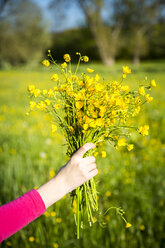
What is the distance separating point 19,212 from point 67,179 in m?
0.24

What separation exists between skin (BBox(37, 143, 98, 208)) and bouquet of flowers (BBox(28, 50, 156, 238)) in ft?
0.31

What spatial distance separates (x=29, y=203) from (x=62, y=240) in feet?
3.23

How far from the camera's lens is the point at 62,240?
67.7 inches

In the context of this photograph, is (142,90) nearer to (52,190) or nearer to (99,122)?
(99,122)

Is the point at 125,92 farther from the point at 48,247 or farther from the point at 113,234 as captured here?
the point at 48,247

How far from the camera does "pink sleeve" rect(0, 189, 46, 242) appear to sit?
0.87 metres

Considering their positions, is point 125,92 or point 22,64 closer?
point 125,92

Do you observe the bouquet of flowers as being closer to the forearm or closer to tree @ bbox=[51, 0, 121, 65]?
the forearm

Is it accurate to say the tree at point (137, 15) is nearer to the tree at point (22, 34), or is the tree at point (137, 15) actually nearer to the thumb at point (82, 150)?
the tree at point (22, 34)

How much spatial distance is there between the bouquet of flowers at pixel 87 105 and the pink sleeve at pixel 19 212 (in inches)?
9.3

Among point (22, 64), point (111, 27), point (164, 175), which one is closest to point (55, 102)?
point (164, 175)

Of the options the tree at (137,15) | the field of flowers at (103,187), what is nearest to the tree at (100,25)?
the tree at (137,15)

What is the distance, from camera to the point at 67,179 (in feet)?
3.21

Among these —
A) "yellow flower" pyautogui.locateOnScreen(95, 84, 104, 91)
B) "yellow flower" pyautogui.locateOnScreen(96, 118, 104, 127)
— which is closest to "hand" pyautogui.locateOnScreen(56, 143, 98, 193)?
"yellow flower" pyautogui.locateOnScreen(96, 118, 104, 127)
